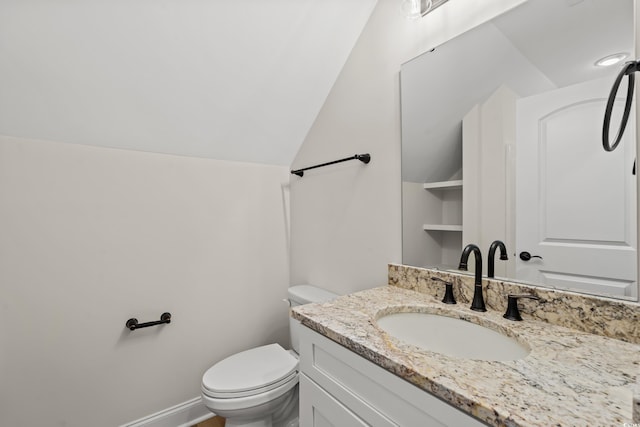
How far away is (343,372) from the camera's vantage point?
2.55 ft

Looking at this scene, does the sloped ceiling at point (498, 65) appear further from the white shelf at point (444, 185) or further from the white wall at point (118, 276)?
the white wall at point (118, 276)

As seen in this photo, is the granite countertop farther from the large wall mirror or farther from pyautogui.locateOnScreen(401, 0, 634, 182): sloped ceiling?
pyautogui.locateOnScreen(401, 0, 634, 182): sloped ceiling

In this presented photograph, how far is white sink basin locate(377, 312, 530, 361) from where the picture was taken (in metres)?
0.80

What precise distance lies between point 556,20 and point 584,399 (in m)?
1.04

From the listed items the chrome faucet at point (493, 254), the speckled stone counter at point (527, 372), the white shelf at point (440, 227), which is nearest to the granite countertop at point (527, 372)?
the speckled stone counter at point (527, 372)

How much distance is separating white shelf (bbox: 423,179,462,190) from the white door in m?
0.21

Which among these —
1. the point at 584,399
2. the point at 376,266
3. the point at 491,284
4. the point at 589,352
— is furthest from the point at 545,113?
the point at 376,266

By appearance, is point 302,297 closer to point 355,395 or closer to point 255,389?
point 255,389

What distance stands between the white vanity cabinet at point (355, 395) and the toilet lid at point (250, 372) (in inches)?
15.7

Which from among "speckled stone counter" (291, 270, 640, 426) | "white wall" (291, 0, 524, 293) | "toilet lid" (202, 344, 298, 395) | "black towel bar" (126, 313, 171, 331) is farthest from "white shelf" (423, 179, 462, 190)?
"black towel bar" (126, 313, 171, 331)

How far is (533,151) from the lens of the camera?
90 centimetres

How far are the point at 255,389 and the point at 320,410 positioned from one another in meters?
0.52

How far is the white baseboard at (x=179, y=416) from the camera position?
1.48 meters

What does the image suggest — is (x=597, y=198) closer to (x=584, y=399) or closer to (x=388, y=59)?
(x=584, y=399)
